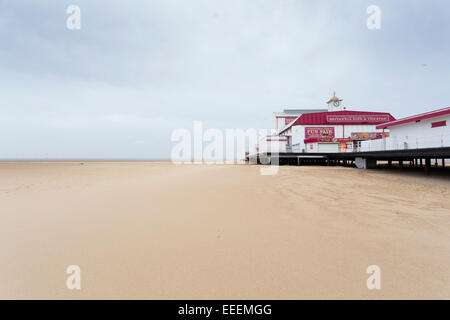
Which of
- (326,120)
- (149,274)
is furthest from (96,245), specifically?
(326,120)

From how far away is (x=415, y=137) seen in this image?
15633 millimetres

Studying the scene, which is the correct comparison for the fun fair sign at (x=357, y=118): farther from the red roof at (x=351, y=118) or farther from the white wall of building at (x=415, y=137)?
the white wall of building at (x=415, y=137)

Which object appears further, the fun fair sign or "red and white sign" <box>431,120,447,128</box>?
the fun fair sign

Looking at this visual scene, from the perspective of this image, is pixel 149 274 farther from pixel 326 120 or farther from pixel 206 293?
pixel 326 120

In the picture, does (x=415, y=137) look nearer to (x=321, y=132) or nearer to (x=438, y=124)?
(x=438, y=124)

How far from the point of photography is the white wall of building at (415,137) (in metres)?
13.4

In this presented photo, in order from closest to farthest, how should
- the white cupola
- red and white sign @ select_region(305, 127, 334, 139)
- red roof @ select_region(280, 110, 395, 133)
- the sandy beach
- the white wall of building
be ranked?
the sandy beach, the white wall of building, red roof @ select_region(280, 110, 395, 133), red and white sign @ select_region(305, 127, 334, 139), the white cupola

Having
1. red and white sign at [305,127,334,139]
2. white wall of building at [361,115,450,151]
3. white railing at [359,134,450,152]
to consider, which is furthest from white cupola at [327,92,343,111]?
white railing at [359,134,450,152]

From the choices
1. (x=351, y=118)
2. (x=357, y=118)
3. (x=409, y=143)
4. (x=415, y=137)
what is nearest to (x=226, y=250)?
(x=409, y=143)

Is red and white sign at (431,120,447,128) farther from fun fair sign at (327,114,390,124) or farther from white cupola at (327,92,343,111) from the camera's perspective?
white cupola at (327,92,343,111)

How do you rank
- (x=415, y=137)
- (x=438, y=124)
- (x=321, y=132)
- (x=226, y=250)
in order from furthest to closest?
1. (x=321, y=132)
2. (x=415, y=137)
3. (x=438, y=124)
4. (x=226, y=250)

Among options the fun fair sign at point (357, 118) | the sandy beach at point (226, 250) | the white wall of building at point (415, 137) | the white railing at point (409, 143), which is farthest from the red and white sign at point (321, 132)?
the sandy beach at point (226, 250)

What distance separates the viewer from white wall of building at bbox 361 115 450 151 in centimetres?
1340
